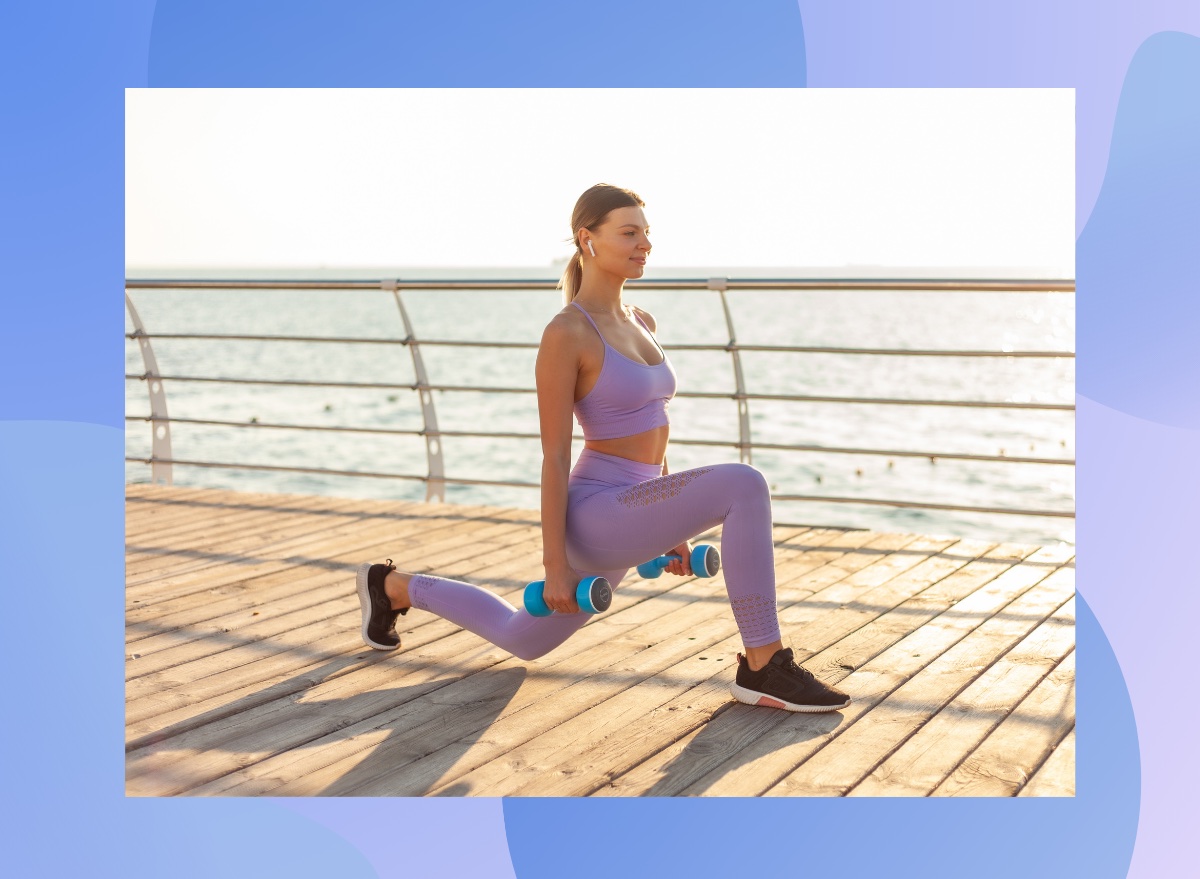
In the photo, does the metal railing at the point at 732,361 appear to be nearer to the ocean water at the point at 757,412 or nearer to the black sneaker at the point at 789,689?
the black sneaker at the point at 789,689

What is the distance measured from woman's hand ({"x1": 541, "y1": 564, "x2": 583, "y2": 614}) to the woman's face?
2.23 feet

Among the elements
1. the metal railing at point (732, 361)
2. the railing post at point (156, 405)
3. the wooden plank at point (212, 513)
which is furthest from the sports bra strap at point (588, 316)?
the railing post at point (156, 405)

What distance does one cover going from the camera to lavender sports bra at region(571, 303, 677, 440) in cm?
251

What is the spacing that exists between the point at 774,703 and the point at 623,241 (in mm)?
1086

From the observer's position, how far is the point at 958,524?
40.9 feet

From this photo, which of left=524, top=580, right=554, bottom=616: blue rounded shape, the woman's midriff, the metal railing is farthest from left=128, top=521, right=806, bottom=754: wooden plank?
the woman's midriff

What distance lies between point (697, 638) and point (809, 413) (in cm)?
1451

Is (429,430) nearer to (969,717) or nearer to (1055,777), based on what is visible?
(969,717)

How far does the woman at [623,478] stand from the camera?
246cm
